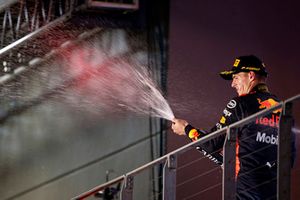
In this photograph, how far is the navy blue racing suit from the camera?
15.8 ft

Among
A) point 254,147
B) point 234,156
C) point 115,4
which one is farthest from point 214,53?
point 234,156

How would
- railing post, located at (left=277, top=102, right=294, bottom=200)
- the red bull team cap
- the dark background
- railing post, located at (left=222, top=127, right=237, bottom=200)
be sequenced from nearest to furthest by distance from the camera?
railing post, located at (left=277, top=102, right=294, bottom=200)
railing post, located at (left=222, top=127, right=237, bottom=200)
the red bull team cap
the dark background

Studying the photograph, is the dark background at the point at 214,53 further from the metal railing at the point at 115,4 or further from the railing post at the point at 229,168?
the railing post at the point at 229,168

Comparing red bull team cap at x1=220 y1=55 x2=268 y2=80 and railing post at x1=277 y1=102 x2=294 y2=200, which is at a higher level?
red bull team cap at x1=220 y1=55 x2=268 y2=80

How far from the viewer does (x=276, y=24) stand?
27.7 ft

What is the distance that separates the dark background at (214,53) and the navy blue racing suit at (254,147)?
3588mm

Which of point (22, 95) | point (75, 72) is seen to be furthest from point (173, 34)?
point (22, 95)

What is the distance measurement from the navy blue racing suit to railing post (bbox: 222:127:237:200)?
0.48 meters

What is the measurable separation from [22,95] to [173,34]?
7.17ft

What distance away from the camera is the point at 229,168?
4.32 metres

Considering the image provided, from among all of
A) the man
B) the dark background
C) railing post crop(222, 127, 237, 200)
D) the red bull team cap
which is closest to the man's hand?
the man

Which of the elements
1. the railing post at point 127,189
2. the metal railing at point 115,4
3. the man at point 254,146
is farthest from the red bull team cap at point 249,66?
the metal railing at point 115,4

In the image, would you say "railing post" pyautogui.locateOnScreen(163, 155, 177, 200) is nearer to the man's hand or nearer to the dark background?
the man's hand

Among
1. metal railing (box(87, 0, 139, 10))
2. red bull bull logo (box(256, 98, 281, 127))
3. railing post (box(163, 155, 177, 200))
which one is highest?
metal railing (box(87, 0, 139, 10))
